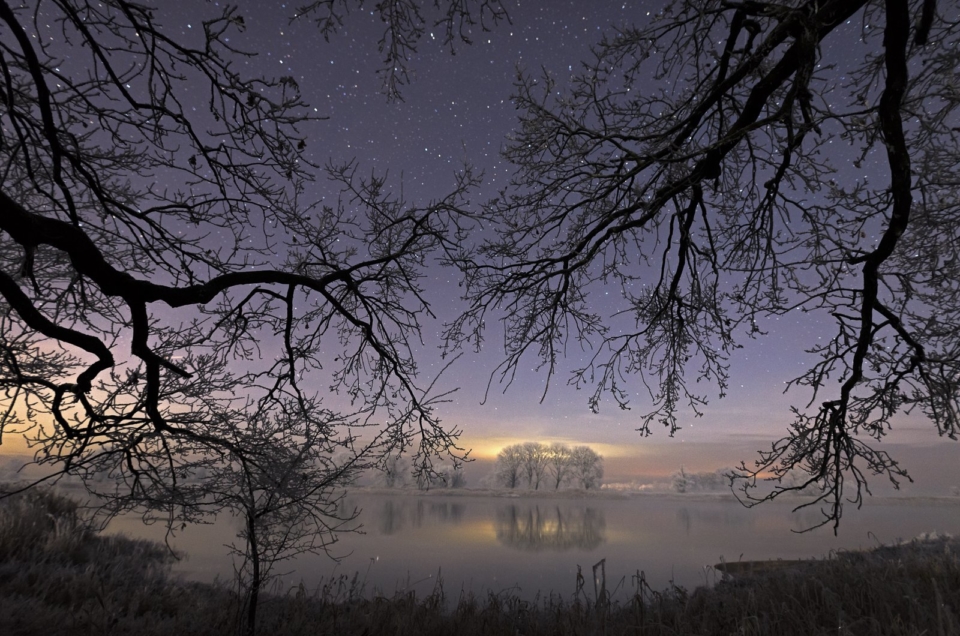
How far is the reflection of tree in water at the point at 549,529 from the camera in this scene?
1075 inches

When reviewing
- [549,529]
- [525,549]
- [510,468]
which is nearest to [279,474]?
Answer: [525,549]

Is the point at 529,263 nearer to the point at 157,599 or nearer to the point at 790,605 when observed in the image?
the point at 790,605

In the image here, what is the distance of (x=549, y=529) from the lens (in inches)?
1334

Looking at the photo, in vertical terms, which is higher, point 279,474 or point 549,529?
point 279,474

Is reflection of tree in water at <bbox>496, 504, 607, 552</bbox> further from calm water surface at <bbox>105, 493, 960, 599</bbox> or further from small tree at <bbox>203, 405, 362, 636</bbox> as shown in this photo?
small tree at <bbox>203, 405, 362, 636</bbox>

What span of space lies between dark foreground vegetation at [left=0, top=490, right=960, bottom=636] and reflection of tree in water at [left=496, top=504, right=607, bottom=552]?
19.7 metres

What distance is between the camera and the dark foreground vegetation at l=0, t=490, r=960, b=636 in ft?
15.3

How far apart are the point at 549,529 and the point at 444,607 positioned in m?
29.1

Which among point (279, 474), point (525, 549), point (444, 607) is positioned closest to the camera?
point (279, 474)

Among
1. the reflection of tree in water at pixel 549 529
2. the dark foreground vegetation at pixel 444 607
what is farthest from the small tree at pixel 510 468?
the dark foreground vegetation at pixel 444 607

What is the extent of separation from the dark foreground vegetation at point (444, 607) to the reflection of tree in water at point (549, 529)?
1974cm

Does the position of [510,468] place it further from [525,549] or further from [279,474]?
[279,474]

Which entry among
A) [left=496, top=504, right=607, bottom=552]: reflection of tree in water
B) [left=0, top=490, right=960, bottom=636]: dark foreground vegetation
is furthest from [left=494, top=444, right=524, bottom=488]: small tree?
[left=0, top=490, right=960, bottom=636]: dark foreground vegetation

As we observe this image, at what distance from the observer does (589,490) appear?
70.1 m
